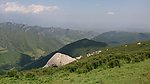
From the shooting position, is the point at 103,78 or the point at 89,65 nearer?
the point at 103,78

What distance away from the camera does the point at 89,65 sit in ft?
154

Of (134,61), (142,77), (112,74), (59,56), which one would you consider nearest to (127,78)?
(142,77)

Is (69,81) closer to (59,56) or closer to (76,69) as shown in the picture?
(76,69)

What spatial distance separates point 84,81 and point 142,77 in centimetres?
668

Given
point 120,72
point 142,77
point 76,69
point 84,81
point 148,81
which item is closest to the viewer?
point 148,81

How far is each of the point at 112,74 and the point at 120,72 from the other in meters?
1.68

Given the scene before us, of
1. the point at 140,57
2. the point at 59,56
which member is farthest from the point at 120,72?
the point at 59,56

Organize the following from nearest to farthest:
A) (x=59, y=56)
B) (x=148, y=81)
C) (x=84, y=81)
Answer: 1. (x=148, y=81)
2. (x=84, y=81)
3. (x=59, y=56)

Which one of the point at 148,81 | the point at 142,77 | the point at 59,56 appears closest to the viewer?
the point at 148,81

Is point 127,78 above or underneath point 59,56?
above

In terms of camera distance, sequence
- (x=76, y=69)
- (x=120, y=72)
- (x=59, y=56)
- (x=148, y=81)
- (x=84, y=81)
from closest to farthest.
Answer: (x=148, y=81)
(x=84, y=81)
(x=120, y=72)
(x=76, y=69)
(x=59, y=56)

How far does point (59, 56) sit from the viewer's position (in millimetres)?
77750

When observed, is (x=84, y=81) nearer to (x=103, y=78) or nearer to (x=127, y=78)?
(x=103, y=78)

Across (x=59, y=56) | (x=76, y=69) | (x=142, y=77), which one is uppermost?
(x=142, y=77)
